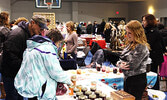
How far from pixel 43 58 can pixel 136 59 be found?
1.04m

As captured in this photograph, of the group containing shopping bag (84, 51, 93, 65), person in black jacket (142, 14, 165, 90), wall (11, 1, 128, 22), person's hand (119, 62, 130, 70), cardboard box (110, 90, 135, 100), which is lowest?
shopping bag (84, 51, 93, 65)

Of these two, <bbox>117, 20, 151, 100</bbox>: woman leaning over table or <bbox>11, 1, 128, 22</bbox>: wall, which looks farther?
<bbox>11, 1, 128, 22</bbox>: wall

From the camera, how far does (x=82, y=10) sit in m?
18.3

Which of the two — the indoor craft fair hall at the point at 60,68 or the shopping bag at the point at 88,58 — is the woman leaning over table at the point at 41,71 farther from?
the shopping bag at the point at 88,58

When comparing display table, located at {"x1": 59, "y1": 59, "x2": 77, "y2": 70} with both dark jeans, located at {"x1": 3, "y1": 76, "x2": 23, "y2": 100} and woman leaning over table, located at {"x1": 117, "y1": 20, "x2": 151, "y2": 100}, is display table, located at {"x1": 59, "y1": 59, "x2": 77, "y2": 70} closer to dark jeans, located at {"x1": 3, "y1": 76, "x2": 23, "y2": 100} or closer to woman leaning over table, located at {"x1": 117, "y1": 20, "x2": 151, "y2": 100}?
dark jeans, located at {"x1": 3, "y1": 76, "x2": 23, "y2": 100}

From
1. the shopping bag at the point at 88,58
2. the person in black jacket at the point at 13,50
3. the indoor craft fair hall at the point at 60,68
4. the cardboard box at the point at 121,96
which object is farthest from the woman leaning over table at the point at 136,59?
the shopping bag at the point at 88,58

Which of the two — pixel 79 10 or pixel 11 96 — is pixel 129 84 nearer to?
pixel 11 96

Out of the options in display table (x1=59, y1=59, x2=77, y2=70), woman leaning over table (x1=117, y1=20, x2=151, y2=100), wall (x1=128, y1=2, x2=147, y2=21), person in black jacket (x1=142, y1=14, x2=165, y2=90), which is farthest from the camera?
wall (x1=128, y1=2, x2=147, y2=21)

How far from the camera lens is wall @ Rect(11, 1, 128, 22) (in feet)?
55.6

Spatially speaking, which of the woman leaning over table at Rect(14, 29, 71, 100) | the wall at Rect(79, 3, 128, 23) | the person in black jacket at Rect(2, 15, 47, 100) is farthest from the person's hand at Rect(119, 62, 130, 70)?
the wall at Rect(79, 3, 128, 23)

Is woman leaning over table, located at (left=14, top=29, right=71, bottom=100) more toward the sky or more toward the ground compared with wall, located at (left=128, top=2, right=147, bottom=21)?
more toward the ground

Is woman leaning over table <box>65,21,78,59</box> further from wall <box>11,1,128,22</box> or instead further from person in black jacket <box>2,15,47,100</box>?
wall <box>11,1,128,22</box>

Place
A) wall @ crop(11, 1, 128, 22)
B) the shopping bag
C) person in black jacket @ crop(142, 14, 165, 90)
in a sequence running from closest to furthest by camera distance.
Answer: person in black jacket @ crop(142, 14, 165, 90) < the shopping bag < wall @ crop(11, 1, 128, 22)

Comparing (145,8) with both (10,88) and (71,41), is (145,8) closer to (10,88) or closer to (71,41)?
(71,41)
